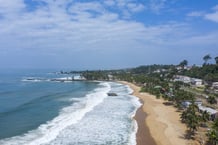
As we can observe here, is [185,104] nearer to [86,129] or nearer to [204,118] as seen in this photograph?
[204,118]

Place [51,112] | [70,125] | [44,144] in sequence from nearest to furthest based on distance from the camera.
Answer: [44,144]
[70,125]
[51,112]

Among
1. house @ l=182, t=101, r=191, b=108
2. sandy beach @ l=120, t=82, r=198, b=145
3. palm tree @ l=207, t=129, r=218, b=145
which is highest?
house @ l=182, t=101, r=191, b=108

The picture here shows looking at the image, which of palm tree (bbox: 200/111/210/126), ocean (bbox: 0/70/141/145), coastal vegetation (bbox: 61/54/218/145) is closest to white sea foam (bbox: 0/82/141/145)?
ocean (bbox: 0/70/141/145)

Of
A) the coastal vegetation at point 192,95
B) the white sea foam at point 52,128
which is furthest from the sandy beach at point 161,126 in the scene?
the white sea foam at point 52,128

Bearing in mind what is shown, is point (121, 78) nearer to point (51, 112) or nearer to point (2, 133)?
point (51, 112)

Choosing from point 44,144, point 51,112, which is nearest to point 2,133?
point 44,144

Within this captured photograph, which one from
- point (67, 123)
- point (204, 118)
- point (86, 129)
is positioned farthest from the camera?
point (67, 123)

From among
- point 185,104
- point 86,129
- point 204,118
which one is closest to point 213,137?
point 204,118

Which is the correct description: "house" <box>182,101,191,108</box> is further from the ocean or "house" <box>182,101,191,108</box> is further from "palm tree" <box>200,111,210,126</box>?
"palm tree" <box>200,111,210,126</box>
